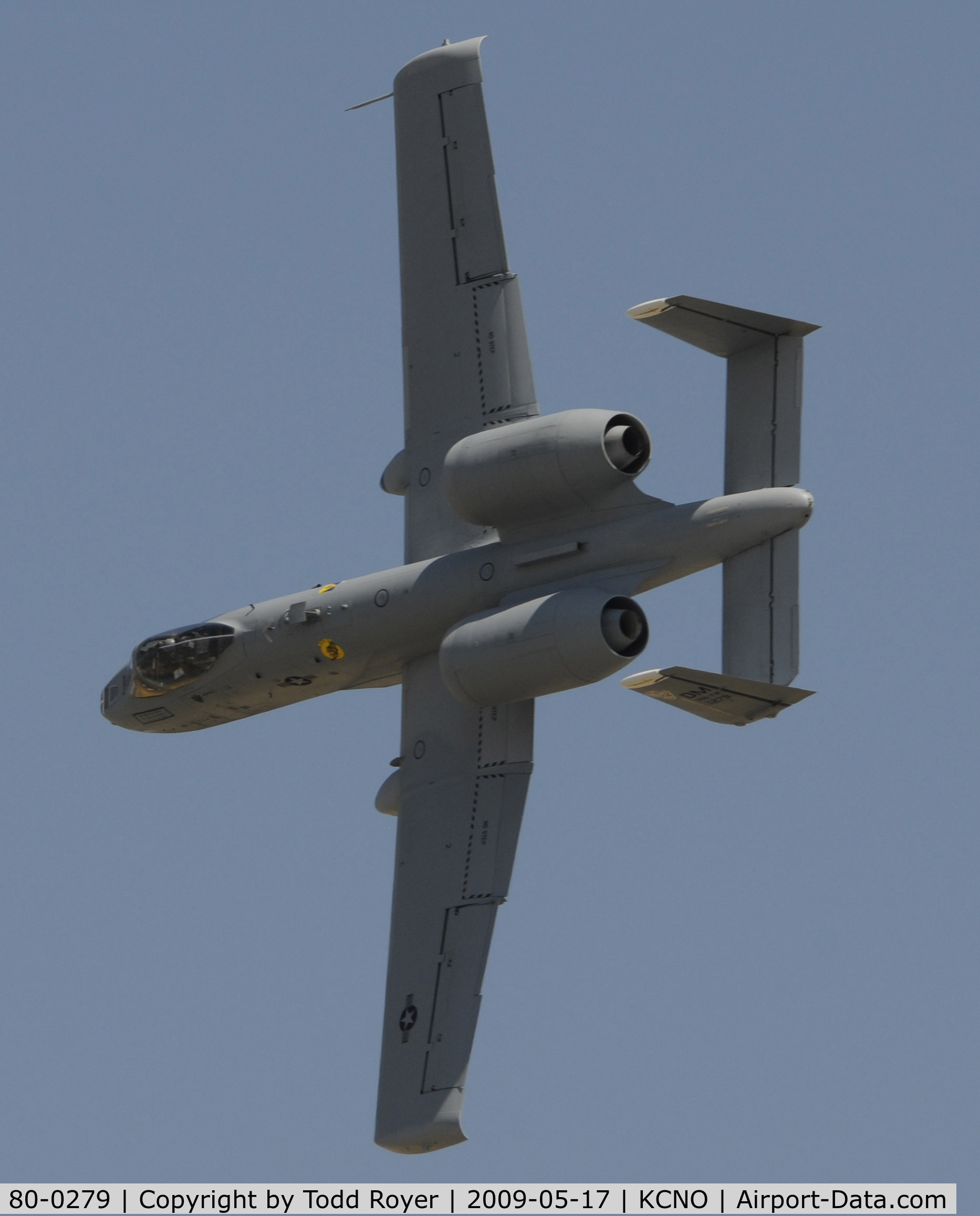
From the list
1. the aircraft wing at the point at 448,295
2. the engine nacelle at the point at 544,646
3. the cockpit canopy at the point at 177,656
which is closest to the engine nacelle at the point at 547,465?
the engine nacelle at the point at 544,646

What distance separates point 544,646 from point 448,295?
20.7 feet

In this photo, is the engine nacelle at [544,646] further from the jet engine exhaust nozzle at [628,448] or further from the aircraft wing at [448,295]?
the aircraft wing at [448,295]

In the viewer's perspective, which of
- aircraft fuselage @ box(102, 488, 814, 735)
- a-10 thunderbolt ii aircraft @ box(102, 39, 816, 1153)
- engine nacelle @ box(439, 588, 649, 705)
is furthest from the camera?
aircraft fuselage @ box(102, 488, 814, 735)

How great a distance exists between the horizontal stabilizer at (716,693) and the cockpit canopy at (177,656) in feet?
25.1

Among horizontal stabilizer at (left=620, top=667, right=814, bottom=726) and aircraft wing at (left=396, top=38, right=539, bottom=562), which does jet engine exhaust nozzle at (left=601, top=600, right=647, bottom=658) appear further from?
aircraft wing at (left=396, top=38, right=539, bottom=562)

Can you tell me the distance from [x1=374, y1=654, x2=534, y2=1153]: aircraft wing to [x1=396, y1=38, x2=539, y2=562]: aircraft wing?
2.59 metres

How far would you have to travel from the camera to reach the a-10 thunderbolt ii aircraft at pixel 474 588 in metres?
32.6

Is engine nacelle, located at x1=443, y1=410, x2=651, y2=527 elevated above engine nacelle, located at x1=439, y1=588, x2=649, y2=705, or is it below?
above

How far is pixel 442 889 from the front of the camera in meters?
34.4

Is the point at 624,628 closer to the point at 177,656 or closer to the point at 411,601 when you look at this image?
the point at 411,601

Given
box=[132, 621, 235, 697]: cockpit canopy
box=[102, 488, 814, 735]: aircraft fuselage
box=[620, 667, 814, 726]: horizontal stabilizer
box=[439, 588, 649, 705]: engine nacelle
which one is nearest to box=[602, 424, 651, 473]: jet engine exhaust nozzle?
box=[102, 488, 814, 735]: aircraft fuselage

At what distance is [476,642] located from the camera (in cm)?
3325

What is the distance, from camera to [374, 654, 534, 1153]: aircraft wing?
33.3 m

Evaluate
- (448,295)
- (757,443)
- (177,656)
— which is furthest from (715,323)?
(177,656)
